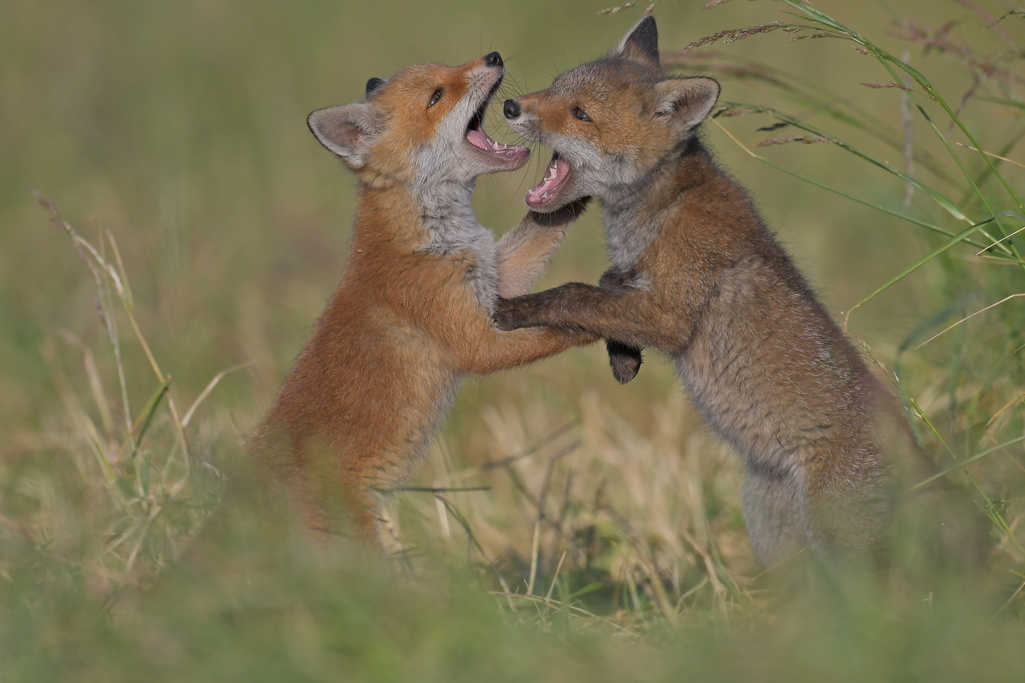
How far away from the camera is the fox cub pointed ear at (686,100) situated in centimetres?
539

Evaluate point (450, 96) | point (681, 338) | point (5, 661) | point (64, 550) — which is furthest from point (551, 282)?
point (5, 661)

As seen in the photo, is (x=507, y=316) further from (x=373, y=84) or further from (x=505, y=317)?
(x=373, y=84)

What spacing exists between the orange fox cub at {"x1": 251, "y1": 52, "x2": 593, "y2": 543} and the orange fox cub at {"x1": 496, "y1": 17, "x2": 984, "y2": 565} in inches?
14.8

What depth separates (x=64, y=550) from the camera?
15.5ft

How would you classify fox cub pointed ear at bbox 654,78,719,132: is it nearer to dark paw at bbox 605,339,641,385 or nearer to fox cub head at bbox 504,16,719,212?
fox cub head at bbox 504,16,719,212

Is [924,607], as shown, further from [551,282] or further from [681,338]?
[551,282]

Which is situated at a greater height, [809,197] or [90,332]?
[809,197]

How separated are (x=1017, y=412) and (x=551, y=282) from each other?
5.81 meters

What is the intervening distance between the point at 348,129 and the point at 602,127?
1.74 meters

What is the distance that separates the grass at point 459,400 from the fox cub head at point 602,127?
402 mm

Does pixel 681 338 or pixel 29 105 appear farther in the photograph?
pixel 29 105

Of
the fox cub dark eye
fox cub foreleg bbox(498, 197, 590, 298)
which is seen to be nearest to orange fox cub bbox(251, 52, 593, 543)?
fox cub foreleg bbox(498, 197, 590, 298)

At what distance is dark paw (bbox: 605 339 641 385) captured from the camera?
5805 millimetres

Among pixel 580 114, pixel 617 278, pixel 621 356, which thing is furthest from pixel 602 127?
pixel 621 356
